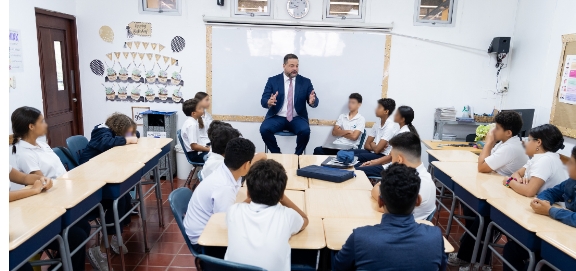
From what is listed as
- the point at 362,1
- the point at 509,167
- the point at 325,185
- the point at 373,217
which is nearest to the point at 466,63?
the point at 362,1

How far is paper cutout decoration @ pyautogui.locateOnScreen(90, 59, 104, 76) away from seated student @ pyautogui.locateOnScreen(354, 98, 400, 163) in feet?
12.2

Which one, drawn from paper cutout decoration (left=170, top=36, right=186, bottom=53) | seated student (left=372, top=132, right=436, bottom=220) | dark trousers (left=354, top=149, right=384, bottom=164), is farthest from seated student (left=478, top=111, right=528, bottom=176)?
paper cutout decoration (left=170, top=36, right=186, bottom=53)

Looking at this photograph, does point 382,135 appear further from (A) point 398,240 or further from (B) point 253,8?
(A) point 398,240

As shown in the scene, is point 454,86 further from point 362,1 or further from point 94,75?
point 94,75

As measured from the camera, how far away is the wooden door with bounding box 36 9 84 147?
4.56m

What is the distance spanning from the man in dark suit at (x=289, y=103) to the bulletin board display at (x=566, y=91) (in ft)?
8.96

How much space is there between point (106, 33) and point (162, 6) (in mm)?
866

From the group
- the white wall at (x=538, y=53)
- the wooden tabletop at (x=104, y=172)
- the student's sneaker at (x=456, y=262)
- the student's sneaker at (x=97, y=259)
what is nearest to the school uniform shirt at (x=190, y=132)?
the wooden tabletop at (x=104, y=172)

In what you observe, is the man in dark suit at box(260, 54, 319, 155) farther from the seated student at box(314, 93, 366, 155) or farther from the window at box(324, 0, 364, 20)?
the window at box(324, 0, 364, 20)

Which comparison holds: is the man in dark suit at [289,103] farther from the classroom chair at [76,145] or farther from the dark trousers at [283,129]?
the classroom chair at [76,145]

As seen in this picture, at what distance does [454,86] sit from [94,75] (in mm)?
5106

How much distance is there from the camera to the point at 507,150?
2.99 metres

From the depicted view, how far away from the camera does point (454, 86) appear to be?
530 cm

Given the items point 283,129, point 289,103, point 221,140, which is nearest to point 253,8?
point 289,103
